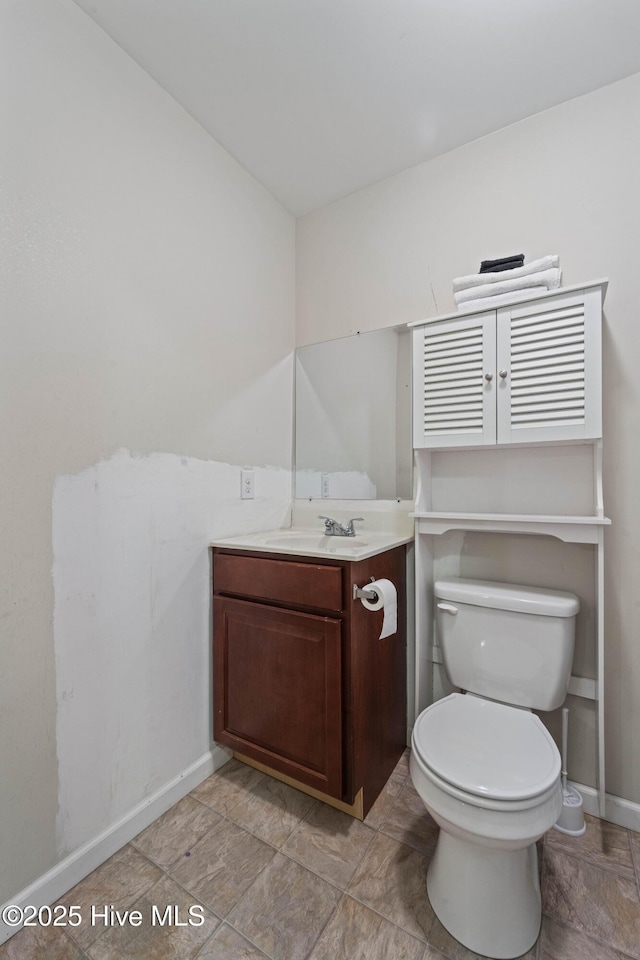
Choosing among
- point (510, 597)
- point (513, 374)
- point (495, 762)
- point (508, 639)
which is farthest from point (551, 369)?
point (495, 762)

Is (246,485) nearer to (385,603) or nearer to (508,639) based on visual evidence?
(385,603)

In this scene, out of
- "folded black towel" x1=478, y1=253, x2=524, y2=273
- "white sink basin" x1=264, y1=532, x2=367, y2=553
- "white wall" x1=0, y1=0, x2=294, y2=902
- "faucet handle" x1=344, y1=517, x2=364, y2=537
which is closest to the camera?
"white wall" x1=0, y1=0, x2=294, y2=902

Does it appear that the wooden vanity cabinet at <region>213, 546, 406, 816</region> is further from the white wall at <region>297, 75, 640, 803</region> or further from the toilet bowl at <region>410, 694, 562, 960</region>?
the white wall at <region>297, 75, 640, 803</region>

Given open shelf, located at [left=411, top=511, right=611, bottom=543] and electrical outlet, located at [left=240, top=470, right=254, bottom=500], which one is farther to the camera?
electrical outlet, located at [left=240, top=470, right=254, bottom=500]

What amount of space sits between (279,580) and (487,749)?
0.76 meters

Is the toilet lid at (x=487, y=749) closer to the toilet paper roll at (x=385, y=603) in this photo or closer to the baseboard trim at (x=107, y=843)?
the toilet paper roll at (x=385, y=603)

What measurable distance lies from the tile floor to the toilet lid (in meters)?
0.41

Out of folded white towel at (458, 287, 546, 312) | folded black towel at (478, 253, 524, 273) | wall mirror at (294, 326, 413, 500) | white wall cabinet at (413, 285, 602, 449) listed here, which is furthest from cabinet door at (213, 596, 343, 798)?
folded black towel at (478, 253, 524, 273)

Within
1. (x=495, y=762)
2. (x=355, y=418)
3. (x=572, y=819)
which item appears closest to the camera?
(x=495, y=762)

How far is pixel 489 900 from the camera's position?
3.28 feet

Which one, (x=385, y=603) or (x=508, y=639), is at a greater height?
(x=385, y=603)

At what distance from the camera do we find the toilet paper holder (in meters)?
1.27

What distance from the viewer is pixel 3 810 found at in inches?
40.1

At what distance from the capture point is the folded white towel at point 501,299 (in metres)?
1.37
